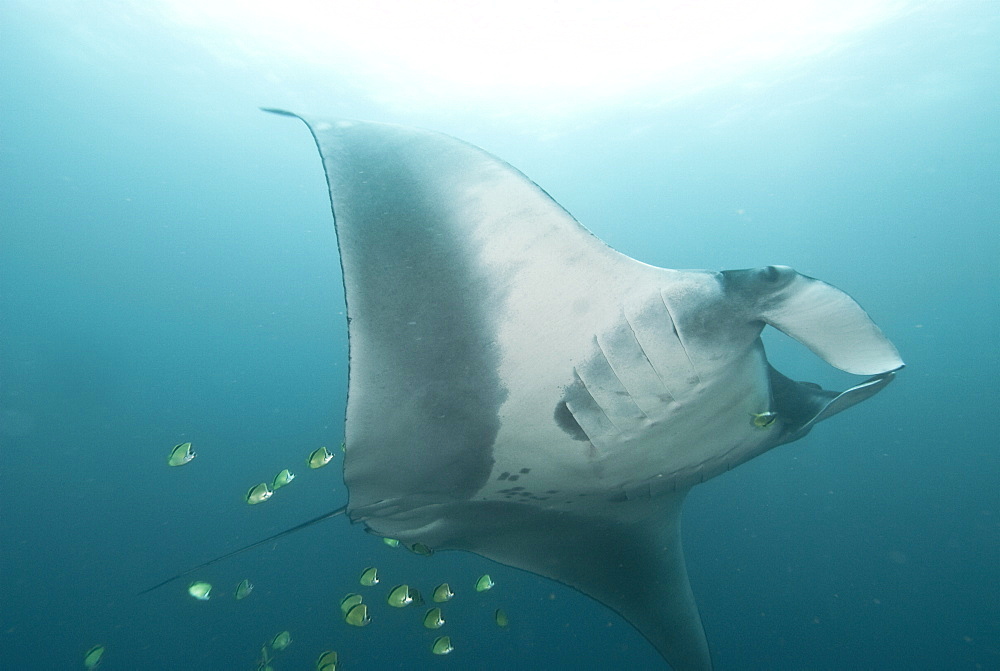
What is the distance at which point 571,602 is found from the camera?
39.7ft

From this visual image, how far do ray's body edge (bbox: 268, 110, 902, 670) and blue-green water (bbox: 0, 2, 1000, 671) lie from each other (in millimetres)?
11102

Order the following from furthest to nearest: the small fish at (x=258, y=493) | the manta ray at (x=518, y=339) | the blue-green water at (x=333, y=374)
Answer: the blue-green water at (x=333, y=374) → the small fish at (x=258, y=493) → the manta ray at (x=518, y=339)

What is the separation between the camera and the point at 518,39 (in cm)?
1424

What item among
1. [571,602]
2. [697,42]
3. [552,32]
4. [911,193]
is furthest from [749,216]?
[571,602]

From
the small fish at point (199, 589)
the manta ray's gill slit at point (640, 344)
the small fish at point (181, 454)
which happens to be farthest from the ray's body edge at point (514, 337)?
the small fish at point (199, 589)

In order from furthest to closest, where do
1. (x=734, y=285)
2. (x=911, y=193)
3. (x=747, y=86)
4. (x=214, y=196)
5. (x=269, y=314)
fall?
(x=269, y=314), (x=911, y=193), (x=214, y=196), (x=747, y=86), (x=734, y=285)

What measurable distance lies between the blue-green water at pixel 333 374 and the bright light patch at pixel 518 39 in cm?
134

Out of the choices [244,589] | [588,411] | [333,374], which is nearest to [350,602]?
[244,589]

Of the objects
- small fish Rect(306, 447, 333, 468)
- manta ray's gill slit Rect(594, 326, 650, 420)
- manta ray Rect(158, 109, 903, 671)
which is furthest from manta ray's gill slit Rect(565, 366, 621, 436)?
small fish Rect(306, 447, 333, 468)

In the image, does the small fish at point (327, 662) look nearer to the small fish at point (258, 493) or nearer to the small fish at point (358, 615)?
the small fish at point (358, 615)

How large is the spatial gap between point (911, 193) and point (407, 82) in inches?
1420

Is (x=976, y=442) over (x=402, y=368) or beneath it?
beneath

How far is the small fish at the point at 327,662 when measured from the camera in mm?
3867

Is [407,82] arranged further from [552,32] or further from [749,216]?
[749,216]
